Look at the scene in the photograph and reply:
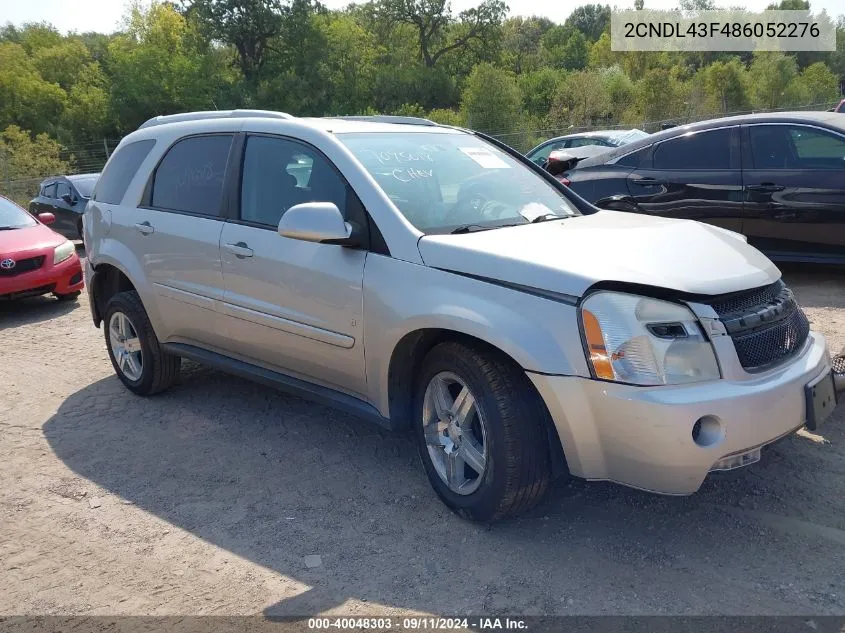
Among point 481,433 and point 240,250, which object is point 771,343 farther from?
point 240,250

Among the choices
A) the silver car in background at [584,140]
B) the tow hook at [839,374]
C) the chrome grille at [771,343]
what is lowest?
the tow hook at [839,374]

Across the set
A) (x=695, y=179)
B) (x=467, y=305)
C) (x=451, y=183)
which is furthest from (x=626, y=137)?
(x=467, y=305)

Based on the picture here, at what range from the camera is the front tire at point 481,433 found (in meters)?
3.04

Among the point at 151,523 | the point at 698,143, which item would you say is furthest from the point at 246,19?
the point at 151,523

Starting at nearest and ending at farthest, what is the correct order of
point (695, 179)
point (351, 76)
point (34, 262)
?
Answer: point (695, 179) < point (34, 262) < point (351, 76)

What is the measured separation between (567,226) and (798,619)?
1.96m

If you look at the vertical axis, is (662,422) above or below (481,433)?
above

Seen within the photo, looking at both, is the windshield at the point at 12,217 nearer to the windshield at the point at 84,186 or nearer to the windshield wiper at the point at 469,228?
the windshield at the point at 84,186

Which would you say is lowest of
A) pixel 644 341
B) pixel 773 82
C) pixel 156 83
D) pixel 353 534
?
pixel 353 534

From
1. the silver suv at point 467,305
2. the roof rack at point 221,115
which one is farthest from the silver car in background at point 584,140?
the silver suv at point 467,305

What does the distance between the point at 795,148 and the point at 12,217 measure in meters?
8.89

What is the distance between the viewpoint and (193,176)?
475 centimetres

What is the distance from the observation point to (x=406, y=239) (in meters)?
3.46

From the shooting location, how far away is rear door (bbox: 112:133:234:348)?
449 centimetres
